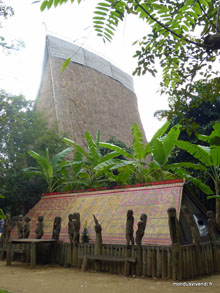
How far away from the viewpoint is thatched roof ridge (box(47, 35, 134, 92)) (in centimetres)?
2498

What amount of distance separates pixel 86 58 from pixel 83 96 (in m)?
4.76

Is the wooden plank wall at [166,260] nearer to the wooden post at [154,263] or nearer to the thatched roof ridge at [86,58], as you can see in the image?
the wooden post at [154,263]

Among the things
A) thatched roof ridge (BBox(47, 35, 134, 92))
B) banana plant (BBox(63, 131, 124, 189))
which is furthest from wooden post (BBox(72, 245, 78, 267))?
thatched roof ridge (BBox(47, 35, 134, 92))

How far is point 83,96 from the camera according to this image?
24.8 metres

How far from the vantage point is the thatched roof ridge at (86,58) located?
25.0m

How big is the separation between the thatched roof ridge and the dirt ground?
19.1 metres

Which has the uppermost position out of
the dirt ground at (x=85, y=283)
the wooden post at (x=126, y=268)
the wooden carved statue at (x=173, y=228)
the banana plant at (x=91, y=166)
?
the banana plant at (x=91, y=166)

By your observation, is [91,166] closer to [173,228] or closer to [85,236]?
[85,236]

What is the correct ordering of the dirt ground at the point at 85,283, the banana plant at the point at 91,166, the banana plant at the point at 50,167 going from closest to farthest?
1. the dirt ground at the point at 85,283
2. the banana plant at the point at 91,166
3. the banana plant at the point at 50,167

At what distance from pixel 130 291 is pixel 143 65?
409cm

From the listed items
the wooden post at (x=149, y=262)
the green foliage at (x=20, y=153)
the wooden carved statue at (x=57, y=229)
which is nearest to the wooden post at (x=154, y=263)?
the wooden post at (x=149, y=262)

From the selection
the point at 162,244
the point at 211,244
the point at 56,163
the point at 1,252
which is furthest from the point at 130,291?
the point at 56,163

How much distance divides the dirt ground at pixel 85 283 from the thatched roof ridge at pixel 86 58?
19.1 metres

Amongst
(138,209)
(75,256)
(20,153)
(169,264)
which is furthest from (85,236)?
(20,153)
